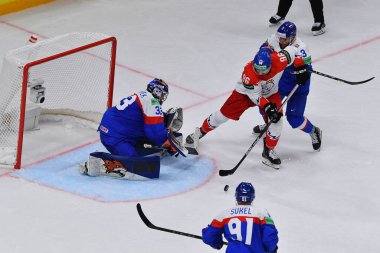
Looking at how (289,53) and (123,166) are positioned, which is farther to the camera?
(289,53)

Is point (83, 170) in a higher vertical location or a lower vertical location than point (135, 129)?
lower

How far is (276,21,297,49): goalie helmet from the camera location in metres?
7.70

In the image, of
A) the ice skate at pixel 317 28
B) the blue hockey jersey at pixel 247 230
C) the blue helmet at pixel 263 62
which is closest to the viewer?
the blue hockey jersey at pixel 247 230

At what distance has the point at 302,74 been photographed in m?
7.66

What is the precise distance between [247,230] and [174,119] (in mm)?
2228

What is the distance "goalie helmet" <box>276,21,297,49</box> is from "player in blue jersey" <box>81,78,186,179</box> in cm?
87

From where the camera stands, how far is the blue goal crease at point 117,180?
7.25 meters

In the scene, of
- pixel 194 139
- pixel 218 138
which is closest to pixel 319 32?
pixel 218 138

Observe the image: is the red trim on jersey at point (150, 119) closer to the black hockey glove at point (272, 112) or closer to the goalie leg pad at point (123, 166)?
the goalie leg pad at point (123, 166)

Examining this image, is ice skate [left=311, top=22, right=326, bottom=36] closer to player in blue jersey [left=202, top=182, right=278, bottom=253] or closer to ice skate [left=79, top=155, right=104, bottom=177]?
ice skate [left=79, top=155, right=104, bottom=177]

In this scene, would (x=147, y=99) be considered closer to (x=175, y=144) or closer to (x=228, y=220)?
(x=175, y=144)

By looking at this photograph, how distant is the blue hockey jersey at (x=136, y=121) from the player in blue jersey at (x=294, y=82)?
3.08 ft

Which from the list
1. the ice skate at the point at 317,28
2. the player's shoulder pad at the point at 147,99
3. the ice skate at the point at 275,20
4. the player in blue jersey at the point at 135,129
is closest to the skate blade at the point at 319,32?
the ice skate at the point at 317,28

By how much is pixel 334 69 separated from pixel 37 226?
3.51m
